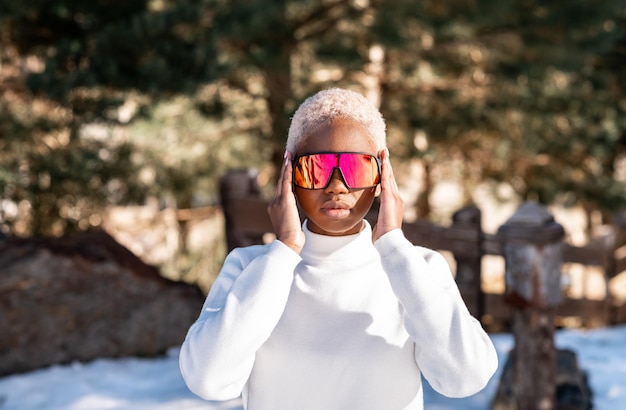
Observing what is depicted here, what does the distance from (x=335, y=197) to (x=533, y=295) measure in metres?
2.27

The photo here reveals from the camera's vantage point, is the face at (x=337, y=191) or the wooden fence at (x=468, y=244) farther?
the wooden fence at (x=468, y=244)

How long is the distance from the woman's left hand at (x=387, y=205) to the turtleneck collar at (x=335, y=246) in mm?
73

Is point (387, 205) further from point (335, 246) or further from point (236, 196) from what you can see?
point (236, 196)

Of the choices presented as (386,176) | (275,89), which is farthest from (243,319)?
(275,89)

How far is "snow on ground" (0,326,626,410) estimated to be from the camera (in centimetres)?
407

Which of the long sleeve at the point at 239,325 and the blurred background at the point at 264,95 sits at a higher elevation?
the blurred background at the point at 264,95

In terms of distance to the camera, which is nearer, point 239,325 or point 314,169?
point 239,325

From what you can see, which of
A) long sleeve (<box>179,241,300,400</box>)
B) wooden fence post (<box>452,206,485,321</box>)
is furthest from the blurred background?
long sleeve (<box>179,241,300,400</box>)

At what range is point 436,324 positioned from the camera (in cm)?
168

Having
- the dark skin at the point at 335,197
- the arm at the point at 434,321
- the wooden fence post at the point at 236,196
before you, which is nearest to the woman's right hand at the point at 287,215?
the dark skin at the point at 335,197

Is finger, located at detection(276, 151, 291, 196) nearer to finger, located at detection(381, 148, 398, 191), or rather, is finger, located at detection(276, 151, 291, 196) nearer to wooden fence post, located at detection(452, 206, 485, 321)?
finger, located at detection(381, 148, 398, 191)

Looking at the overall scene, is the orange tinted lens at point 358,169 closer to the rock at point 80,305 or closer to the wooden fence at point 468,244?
the wooden fence at point 468,244

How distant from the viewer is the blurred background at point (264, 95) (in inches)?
227

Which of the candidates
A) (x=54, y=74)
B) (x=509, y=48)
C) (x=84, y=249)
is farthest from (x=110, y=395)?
(x=509, y=48)
